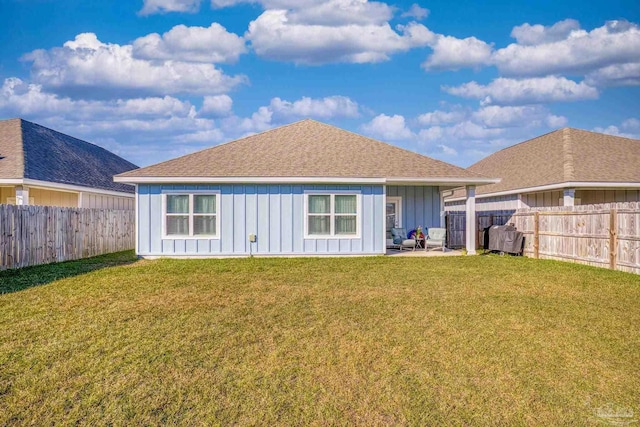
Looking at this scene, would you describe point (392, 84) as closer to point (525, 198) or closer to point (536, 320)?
point (525, 198)

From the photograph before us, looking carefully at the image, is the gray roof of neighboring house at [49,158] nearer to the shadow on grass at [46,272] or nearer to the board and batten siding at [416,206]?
the shadow on grass at [46,272]

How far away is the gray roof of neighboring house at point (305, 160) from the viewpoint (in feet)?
45.8

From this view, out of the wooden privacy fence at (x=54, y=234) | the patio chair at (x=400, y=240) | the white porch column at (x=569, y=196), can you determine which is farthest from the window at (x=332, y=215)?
the white porch column at (x=569, y=196)

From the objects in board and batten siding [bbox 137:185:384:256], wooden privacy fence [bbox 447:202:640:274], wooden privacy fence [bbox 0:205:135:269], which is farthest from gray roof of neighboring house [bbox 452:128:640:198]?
wooden privacy fence [bbox 0:205:135:269]

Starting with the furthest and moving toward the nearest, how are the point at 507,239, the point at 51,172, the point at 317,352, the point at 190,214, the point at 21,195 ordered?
the point at 51,172 → the point at 21,195 → the point at 507,239 → the point at 190,214 → the point at 317,352

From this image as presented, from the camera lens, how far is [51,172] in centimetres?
1723

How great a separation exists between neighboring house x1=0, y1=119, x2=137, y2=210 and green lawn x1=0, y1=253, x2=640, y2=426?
8.32m

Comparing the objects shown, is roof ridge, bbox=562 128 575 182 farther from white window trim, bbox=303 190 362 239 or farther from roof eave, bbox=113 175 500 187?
white window trim, bbox=303 190 362 239

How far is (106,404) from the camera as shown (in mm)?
3725

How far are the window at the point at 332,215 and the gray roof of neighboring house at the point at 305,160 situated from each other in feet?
2.71

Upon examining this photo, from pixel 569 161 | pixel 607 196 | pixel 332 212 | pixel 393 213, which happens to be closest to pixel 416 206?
pixel 393 213

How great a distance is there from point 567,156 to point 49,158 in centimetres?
2220

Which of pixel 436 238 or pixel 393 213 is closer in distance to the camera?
pixel 436 238

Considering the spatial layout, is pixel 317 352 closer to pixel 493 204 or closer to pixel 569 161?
pixel 569 161
